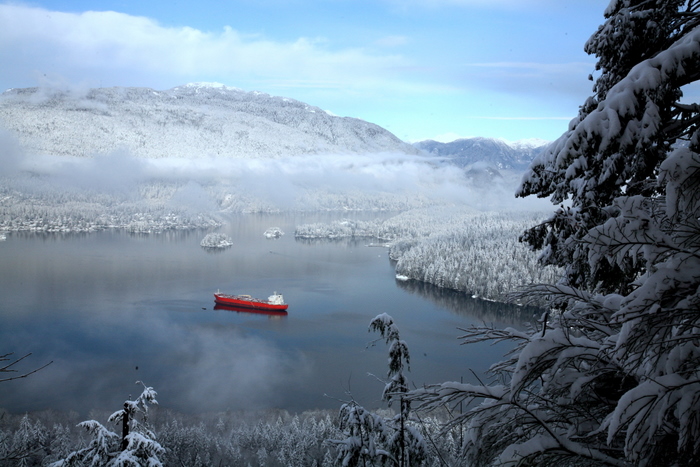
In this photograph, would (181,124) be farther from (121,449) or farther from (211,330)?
(121,449)

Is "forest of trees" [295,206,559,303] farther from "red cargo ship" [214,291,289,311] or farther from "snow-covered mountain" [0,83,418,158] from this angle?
"snow-covered mountain" [0,83,418,158]

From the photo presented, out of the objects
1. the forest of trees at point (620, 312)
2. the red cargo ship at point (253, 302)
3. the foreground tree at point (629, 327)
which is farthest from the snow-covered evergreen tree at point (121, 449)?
the red cargo ship at point (253, 302)

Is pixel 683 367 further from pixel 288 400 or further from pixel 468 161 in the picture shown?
pixel 468 161

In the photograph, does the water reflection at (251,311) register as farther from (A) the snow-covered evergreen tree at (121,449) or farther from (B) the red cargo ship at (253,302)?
(A) the snow-covered evergreen tree at (121,449)

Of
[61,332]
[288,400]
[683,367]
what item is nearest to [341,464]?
[683,367]

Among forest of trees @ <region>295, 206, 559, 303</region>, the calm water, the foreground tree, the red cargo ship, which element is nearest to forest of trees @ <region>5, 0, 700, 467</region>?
the foreground tree

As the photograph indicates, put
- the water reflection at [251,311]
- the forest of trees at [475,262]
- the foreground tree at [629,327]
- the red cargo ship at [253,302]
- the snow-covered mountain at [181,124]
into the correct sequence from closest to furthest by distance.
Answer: the foreground tree at [629,327], the water reflection at [251,311], the red cargo ship at [253,302], the forest of trees at [475,262], the snow-covered mountain at [181,124]
